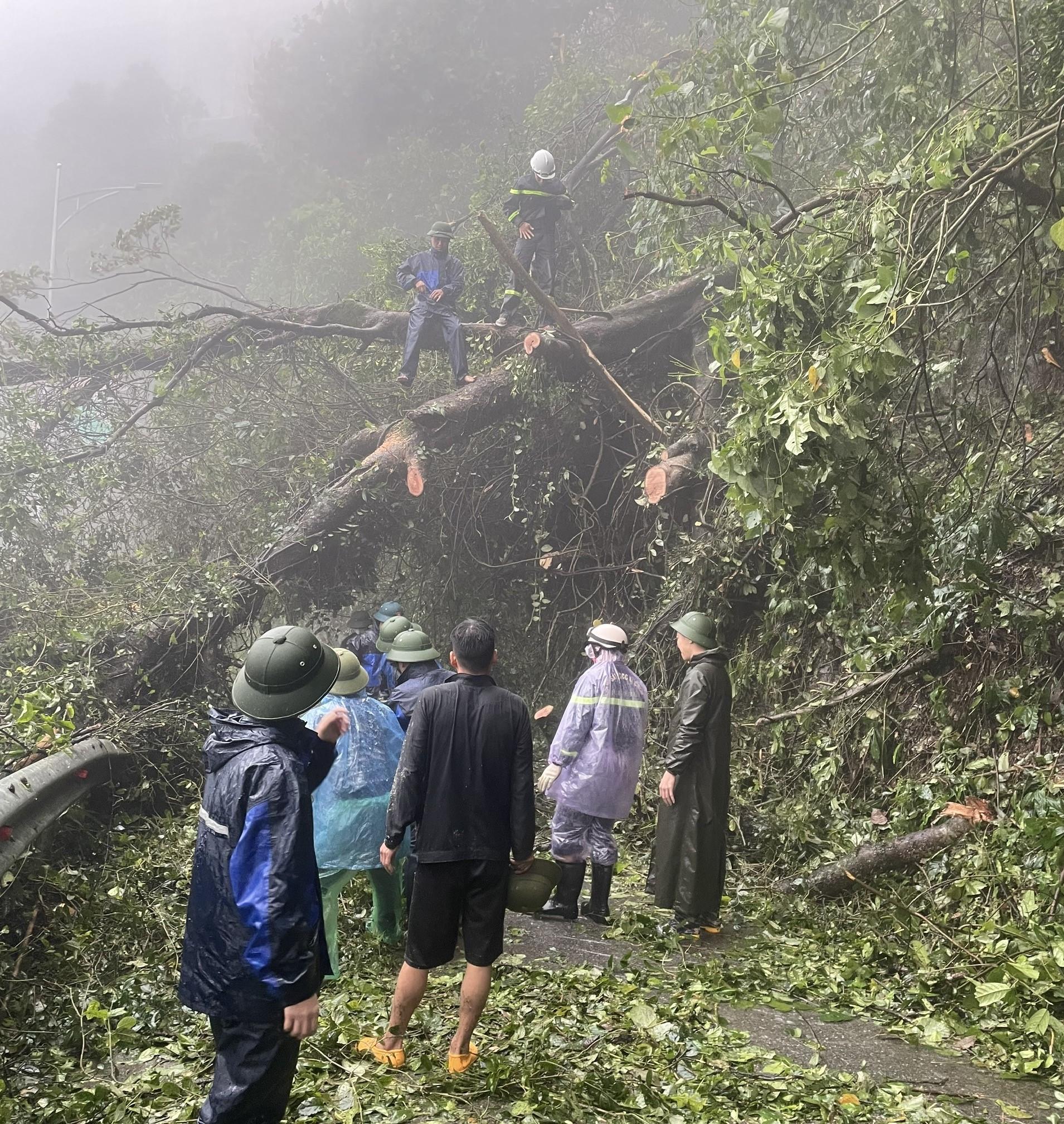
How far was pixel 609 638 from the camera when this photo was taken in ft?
17.2

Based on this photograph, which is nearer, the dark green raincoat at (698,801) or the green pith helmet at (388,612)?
the dark green raincoat at (698,801)

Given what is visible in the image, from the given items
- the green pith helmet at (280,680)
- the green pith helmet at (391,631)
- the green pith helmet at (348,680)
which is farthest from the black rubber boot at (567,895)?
the green pith helmet at (280,680)

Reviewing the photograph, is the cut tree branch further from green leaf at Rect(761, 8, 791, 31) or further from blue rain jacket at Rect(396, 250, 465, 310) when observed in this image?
blue rain jacket at Rect(396, 250, 465, 310)

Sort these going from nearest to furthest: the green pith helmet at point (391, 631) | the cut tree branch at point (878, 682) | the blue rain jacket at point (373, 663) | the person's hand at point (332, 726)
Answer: the person's hand at point (332, 726)
the cut tree branch at point (878, 682)
the green pith helmet at point (391, 631)
the blue rain jacket at point (373, 663)

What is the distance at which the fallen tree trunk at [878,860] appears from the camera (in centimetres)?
467

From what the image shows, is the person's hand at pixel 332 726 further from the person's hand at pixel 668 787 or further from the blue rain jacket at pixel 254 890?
the person's hand at pixel 668 787

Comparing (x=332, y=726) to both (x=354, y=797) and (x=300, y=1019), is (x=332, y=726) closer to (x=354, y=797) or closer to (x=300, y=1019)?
(x=300, y=1019)

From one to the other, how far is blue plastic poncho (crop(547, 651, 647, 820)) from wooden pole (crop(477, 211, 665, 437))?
396 cm

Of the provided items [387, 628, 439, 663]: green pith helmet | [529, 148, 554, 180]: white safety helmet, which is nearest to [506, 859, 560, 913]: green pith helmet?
[387, 628, 439, 663]: green pith helmet

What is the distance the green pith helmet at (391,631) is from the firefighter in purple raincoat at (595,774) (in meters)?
1.49

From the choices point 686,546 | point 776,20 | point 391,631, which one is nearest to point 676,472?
point 686,546

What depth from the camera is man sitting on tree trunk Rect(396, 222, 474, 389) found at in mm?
10055

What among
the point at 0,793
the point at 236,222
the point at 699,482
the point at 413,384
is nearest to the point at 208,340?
the point at 413,384

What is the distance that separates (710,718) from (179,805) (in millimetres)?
3677
